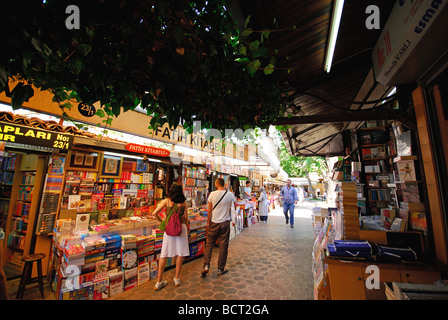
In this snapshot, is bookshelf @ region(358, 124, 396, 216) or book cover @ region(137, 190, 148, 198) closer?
bookshelf @ region(358, 124, 396, 216)

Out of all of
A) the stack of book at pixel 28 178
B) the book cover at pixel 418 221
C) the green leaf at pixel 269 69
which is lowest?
the book cover at pixel 418 221

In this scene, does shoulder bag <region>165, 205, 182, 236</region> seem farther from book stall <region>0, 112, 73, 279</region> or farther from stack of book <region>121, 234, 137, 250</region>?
book stall <region>0, 112, 73, 279</region>

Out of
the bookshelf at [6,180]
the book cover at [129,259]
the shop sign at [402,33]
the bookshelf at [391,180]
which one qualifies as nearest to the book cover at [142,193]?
the book cover at [129,259]

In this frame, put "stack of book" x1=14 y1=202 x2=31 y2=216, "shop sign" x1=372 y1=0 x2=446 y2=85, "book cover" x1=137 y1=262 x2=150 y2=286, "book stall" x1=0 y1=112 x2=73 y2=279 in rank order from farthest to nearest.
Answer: "stack of book" x1=14 y1=202 x2=31 y2=216, "book cover" x1=137 y1=262 x2=150 y2=286, "book stall" x1=0 y1=112 x2=73 y2=279, "shop sign" x1=372 y1=0 x2=446 y2=85

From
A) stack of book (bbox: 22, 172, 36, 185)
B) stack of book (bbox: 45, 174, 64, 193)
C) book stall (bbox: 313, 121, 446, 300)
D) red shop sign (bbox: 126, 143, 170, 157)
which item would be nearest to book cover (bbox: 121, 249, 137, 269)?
stack of book (bbox: 45, 174, 64, 193)

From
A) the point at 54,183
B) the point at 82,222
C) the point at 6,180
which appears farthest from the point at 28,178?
the point at 82,222

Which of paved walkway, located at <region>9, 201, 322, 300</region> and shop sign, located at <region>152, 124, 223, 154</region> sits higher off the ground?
shop sign, located at <region>152, 124, 223, 154</region>

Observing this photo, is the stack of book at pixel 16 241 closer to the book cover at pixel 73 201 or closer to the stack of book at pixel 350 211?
the book cover at pixel 73 201

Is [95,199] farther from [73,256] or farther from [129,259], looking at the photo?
[129,259]

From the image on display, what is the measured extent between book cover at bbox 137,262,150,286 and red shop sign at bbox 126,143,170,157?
8.69ft

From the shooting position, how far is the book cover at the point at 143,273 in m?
3.84

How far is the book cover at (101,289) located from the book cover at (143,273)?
0.58m

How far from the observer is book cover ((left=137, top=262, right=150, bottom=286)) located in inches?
151

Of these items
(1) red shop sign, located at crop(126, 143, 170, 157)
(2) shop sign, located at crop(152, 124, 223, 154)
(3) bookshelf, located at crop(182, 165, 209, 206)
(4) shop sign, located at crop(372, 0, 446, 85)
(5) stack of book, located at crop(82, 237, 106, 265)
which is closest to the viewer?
(4) shop sign, located at crop(372, 0, 446, 85)
